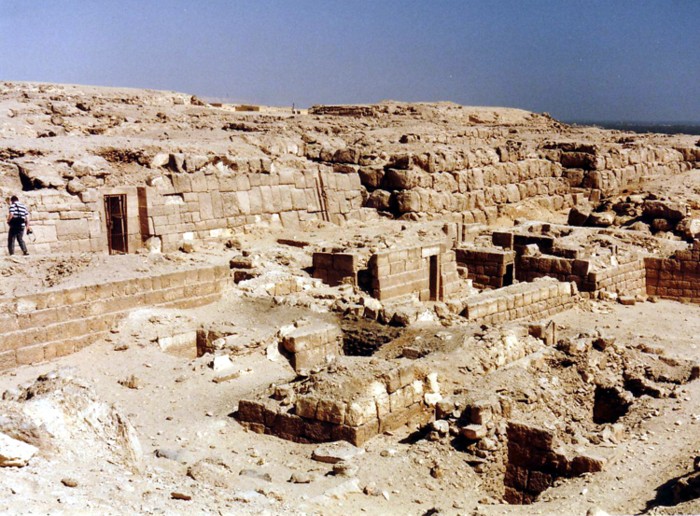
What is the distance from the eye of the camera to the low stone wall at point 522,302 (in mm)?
12336

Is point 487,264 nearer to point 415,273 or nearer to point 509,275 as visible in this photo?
point 509,275

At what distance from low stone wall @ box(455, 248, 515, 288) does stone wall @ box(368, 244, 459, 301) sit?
916mm

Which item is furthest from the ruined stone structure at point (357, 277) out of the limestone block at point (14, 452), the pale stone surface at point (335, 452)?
the limestone block at point (14, 452)

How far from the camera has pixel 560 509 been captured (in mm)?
6480

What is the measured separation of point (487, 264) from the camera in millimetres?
15969

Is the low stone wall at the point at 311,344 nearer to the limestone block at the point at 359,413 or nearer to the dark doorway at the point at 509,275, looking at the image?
the limestone block at the point at 359,413

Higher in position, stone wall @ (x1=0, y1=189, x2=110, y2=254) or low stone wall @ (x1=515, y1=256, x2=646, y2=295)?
stone wall @ (x1=0, y1=189, x2=110, y2=254)

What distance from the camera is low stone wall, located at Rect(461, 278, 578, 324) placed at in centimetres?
1234

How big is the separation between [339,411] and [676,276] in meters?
11.5

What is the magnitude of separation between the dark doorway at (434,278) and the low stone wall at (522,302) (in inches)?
59.5

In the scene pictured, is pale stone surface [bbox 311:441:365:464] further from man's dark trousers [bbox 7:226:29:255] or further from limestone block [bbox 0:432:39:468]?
man's dark trousers [bbox 7:226:29:255]

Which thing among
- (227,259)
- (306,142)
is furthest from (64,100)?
(227,259)

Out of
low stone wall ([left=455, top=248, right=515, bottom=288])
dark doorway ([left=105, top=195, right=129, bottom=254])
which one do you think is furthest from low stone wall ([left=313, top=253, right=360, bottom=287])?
dark doorway ([left=105, top=195, right=129, bottom=254])

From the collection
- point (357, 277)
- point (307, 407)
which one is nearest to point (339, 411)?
point (307, 407)
